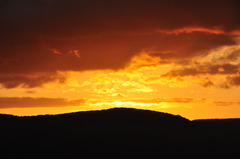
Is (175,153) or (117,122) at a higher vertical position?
(117,122)

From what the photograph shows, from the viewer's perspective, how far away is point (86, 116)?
2562 inches

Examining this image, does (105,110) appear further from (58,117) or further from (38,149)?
(38,149)

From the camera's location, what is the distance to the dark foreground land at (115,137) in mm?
53812

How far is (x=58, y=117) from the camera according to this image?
65.9 metres

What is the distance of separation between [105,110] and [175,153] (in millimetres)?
16527

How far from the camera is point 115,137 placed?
5712cm

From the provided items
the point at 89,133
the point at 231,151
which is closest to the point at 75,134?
the point at 89,133

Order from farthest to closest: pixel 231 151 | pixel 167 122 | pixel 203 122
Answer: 1. pixel 203 122
2. pixel 167 122
3. pixel 231 151

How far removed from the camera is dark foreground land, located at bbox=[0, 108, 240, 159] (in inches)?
2119

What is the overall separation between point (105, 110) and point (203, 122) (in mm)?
18790

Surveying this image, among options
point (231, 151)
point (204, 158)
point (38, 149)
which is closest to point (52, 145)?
point (38, 149)

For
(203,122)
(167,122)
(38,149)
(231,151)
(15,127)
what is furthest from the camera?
(203,122)

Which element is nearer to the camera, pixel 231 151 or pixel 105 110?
pixel 231 151

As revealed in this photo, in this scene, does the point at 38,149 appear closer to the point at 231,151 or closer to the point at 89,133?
the point at 89,133
